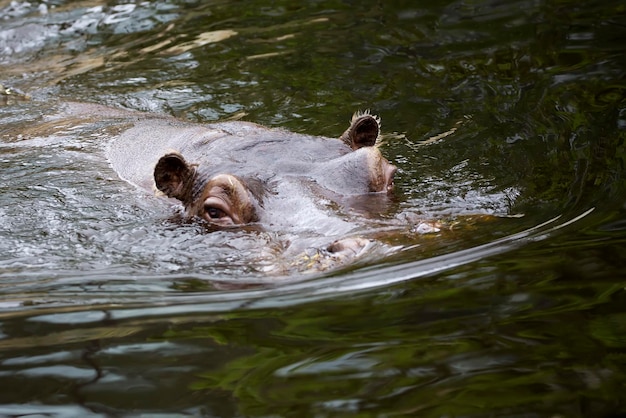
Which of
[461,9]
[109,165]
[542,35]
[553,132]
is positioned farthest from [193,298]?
A: [461,9]

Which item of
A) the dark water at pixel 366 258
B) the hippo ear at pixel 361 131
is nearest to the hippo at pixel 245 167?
the hippo ear at pixel 361 131

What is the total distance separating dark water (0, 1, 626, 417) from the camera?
3.09 m

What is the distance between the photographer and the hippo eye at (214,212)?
5160 mm

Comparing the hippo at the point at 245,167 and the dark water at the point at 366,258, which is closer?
the dark water at the point at 366,258

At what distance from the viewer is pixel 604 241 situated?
14.3 feet

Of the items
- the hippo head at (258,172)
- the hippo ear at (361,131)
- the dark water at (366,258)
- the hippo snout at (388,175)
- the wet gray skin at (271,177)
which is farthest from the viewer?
the hippo ear at (361,131)

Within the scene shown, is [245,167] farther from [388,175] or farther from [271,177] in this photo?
[388,175]

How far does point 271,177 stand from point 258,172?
0.36ft

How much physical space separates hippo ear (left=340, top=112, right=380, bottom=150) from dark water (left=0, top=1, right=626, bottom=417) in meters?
0.37

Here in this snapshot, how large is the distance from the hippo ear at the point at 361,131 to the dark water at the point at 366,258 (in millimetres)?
373

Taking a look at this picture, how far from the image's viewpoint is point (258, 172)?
5.42 meters

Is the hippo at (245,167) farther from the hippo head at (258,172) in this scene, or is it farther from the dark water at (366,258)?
the dark water at (366,258)

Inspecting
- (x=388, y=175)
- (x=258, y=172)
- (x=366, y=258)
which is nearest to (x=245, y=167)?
(x=258, y=172)

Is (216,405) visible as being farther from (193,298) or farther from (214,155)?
(214,155)
